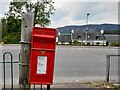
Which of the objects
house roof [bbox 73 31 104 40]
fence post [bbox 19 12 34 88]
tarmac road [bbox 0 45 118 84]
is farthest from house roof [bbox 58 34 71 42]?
fence post [bbox 19 12 34 88]

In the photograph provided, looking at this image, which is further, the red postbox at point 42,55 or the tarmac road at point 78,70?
the tarmac road at point 78,70

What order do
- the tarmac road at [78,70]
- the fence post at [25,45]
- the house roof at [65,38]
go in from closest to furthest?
the fence post at [25,45]
the tarmac road at [78,70]
the house roof at [65,38]

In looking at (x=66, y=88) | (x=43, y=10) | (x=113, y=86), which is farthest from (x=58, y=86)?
(x=43, y=10)

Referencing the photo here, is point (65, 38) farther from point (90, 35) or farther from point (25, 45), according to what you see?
point (25, 45)

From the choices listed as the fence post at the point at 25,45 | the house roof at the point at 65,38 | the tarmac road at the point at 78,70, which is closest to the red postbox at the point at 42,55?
the fence post at the point at 25,45

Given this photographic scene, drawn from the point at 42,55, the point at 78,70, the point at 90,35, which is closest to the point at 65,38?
the point at 90,35

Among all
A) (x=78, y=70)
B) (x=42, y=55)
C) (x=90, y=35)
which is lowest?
(x=78, y=70)

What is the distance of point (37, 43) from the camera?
3428 millimetres

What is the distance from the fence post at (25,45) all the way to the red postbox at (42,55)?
9cm

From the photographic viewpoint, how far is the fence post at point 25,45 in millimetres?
3408

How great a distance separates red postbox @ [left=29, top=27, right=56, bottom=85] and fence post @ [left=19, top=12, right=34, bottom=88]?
0.09m

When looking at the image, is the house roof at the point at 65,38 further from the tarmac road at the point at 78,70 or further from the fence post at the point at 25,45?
the fence post at the point at 25,45

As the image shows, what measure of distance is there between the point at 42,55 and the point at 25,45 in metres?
0.28

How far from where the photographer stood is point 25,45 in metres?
3.47
